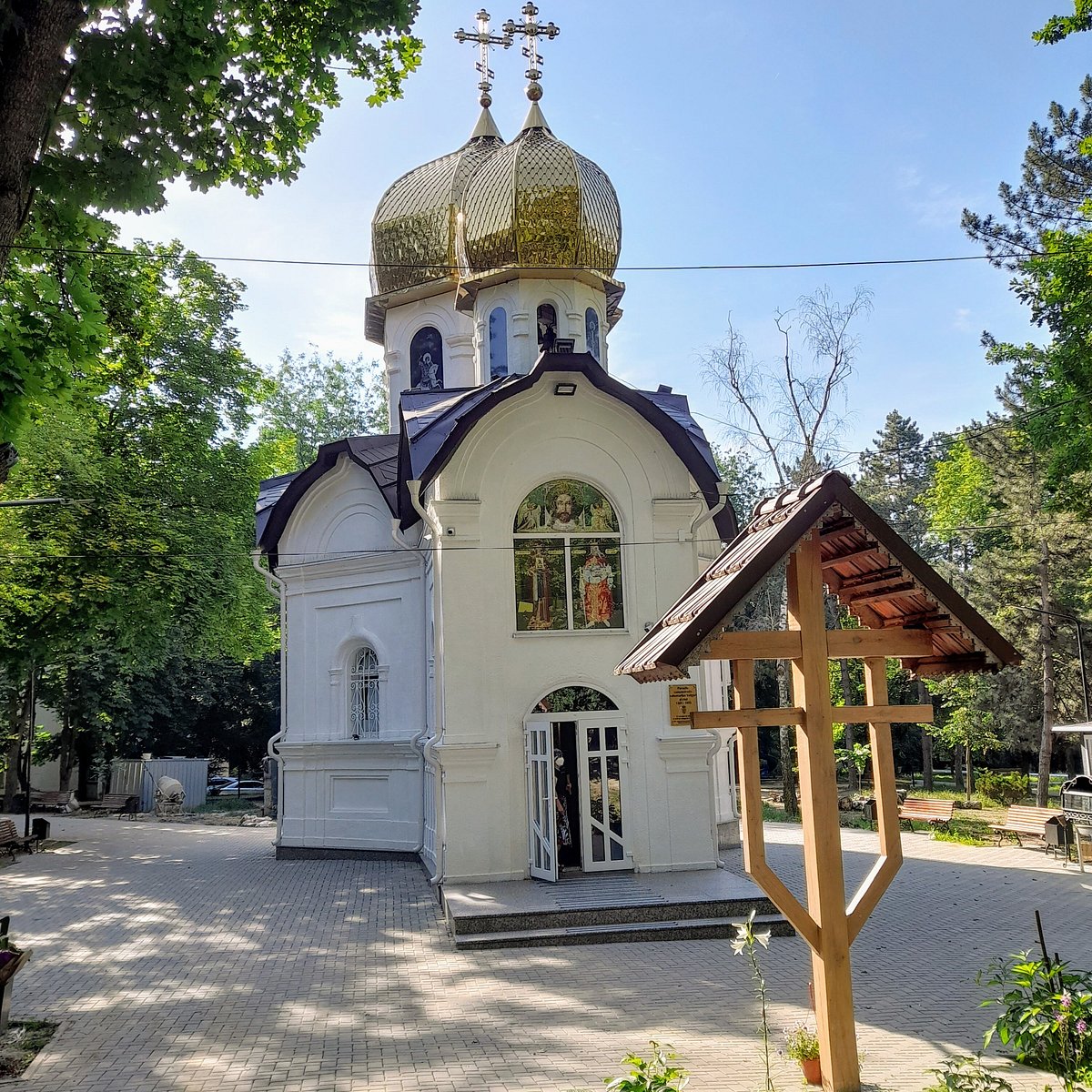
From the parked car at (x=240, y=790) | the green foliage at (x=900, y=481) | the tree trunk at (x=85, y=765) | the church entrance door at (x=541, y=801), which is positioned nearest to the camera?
the church entrance door at (x=541, y=801)

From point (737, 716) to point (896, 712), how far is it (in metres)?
1.01

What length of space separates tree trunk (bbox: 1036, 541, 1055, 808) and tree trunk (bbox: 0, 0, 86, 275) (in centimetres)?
2388

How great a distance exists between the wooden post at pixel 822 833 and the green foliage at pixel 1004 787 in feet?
89.4

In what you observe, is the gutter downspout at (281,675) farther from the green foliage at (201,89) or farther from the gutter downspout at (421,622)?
the green foliage at (201,89)

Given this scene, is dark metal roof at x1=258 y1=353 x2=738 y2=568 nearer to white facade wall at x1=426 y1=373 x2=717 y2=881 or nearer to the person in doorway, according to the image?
white facade wall at x1=426 y1=373 x2=717 y2=881

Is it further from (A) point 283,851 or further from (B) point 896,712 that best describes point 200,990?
(A) point 283,851

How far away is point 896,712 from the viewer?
6.04 m

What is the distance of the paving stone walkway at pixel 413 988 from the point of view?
22.6 feet

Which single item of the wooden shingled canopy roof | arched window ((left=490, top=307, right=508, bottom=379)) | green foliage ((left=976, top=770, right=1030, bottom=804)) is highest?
arched window ((left=490, top=307, right=508, bottom=379))

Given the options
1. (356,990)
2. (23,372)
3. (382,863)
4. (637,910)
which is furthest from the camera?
(382,863)

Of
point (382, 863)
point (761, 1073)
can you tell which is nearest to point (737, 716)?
point (761, 1073)

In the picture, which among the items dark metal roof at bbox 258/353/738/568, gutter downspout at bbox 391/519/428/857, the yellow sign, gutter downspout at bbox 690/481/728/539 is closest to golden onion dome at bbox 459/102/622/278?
dark metal roof at bbox 258/353/738/568

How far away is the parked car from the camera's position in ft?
118

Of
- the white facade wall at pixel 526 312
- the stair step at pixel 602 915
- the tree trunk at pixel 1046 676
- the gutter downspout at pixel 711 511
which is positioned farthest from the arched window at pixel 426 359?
the tree trunk at pixel 1046 676
